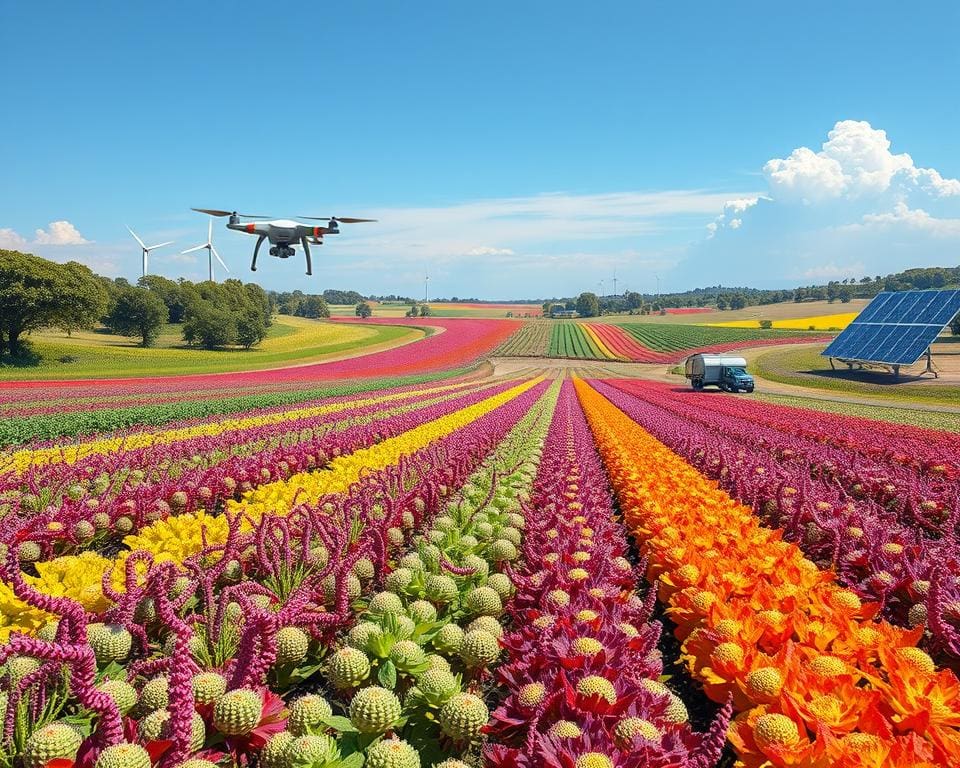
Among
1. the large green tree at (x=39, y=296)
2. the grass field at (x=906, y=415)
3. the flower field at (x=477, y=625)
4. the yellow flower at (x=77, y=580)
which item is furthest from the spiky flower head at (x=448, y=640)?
the large green tree at (x=39, y=296)

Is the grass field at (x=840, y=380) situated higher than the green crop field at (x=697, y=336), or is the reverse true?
the green crop field at (x=697, y=336)

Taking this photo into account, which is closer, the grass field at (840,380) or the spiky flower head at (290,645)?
the spiky flower head at (290,645)

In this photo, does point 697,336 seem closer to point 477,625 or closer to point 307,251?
point 307,251

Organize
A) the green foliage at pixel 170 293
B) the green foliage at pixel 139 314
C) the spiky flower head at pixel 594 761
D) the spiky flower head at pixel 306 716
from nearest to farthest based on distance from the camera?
the spiky flower head at pixel 594 761 → the spiky flower head at pixel 306 716 → the green foliage at pixel 139 314 → the green foliage at pixel 170 293

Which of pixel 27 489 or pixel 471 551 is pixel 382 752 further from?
pixel 27 489

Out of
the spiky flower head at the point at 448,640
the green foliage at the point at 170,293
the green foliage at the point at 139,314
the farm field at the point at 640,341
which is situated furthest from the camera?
the green foliage at the point at 170,293

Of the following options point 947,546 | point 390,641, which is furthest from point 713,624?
point 947,546

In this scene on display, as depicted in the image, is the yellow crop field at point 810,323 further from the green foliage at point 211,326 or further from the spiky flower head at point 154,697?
the spiky flower head at point 154,697
